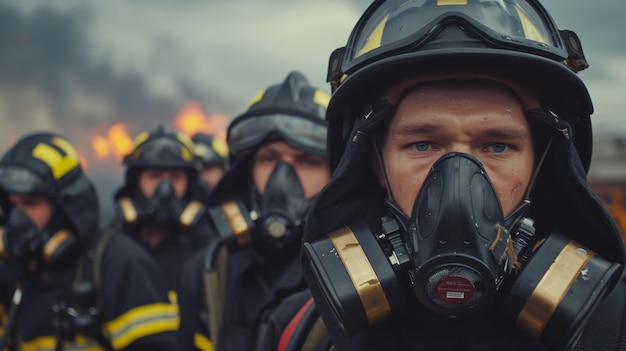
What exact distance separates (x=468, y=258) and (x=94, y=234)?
121 inches

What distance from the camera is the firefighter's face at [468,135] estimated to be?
1.55 m

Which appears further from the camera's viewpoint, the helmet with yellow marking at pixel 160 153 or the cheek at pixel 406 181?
the helmet with yellow marking at pixel 160 153

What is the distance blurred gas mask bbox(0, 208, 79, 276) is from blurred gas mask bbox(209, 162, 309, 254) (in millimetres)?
1144

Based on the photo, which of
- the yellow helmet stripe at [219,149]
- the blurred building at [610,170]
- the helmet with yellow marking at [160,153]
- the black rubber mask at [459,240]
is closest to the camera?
the black rubber mask at [459,240]

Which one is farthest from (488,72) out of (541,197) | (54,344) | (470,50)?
(54,344)

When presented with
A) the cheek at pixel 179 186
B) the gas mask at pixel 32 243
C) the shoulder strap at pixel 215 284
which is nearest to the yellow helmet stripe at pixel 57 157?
the gas mask at pixel 32 243

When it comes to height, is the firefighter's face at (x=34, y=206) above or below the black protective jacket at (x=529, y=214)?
above

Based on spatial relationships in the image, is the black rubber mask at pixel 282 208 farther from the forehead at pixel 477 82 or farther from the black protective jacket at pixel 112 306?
the forehead at pixel 477 82

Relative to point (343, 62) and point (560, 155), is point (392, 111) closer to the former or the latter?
point (343, 62)

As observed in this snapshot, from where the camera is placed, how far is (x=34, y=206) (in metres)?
3.84

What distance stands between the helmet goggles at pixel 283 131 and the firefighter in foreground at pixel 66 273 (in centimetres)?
112

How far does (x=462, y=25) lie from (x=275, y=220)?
5.79ft

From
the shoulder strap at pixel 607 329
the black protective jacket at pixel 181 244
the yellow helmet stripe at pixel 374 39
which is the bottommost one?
the black protective jacket at pixel 181 244

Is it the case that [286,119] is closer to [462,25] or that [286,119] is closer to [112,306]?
[112,306]
